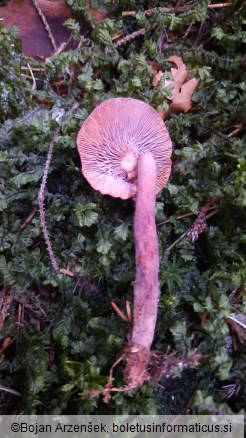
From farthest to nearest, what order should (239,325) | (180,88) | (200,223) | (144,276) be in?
(180,88), (200,223), (239,325), (144,276)

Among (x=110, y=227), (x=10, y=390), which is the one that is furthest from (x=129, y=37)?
(x=10, y=390)

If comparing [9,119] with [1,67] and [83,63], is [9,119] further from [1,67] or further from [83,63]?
[83,63]

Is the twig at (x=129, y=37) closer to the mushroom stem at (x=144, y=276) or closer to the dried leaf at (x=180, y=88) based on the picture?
the dried leaf at (x=180, y=88)

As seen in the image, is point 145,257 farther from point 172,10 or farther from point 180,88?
point 172,10

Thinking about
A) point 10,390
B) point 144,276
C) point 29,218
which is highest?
point 29,218

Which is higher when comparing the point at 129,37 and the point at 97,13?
the point at 97,13

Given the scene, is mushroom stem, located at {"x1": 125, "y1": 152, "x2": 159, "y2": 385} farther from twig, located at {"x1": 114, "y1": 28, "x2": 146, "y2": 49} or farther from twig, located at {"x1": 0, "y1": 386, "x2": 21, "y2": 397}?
twig, located at {"x1": 114, "y1": 28, "x2": 146, "y2": 49}

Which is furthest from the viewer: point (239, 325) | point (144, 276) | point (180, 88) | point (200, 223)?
point (180, 88)

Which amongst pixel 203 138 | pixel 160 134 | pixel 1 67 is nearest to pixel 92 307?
pixel 160 134
